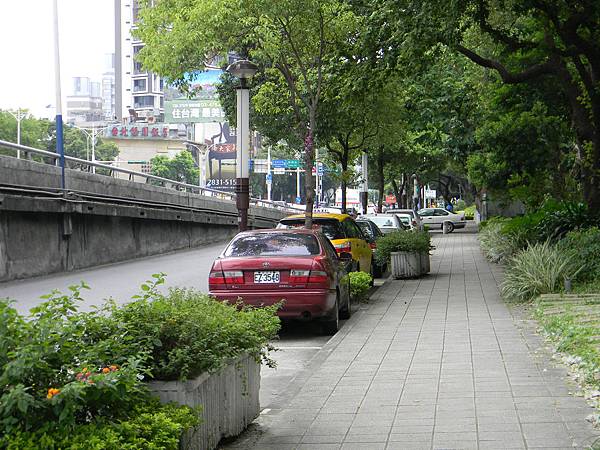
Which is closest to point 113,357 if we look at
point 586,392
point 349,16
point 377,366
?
point 586,392

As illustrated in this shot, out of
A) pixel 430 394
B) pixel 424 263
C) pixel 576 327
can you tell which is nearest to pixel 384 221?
pixel 424 263

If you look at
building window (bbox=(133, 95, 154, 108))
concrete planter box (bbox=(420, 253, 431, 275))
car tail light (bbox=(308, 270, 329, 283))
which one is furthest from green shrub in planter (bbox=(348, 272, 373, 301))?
building window (bbox=(133, 95, 154, 108))

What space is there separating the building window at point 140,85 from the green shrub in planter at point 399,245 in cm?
12145

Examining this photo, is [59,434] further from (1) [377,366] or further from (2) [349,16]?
(2) [349,16]

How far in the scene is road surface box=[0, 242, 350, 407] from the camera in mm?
10312

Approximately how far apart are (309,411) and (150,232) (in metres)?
21.6

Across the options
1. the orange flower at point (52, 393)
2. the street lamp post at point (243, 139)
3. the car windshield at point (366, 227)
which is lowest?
the orange flower at point (52, 393)

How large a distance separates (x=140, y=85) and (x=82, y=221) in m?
120

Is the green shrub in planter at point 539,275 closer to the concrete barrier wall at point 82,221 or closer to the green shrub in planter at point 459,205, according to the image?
the concrete barrier wall at point 82,221

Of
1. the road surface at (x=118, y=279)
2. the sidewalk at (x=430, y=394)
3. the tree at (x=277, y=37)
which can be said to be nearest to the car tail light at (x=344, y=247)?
Answer: the tree at (x=277, y=37)

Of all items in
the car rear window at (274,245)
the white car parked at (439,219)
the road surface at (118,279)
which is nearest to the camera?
the car rear window at (274,245)

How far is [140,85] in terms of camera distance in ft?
458

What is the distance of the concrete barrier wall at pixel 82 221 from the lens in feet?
64.0

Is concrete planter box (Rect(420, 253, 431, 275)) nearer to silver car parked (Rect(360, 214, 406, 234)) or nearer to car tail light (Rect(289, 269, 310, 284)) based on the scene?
silver car parked (Rect(360, 214, 406, 234))
